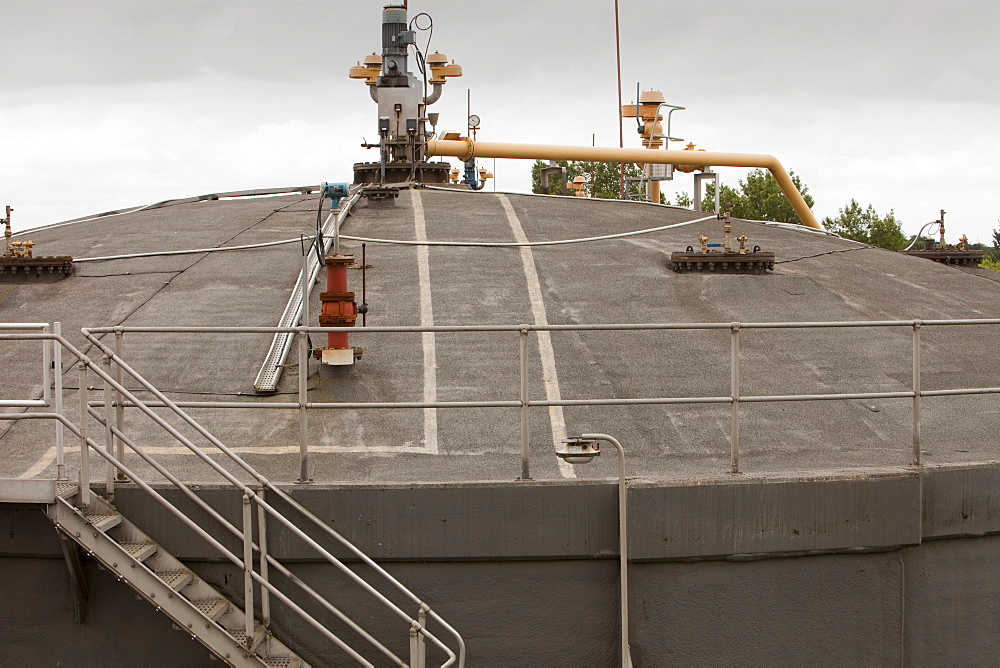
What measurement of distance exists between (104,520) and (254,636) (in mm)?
1422

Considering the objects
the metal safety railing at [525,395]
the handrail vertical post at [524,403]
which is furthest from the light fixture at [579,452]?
the handrail vertical post at [524,403]

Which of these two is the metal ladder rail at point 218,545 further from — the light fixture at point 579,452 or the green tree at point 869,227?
the green tree at point 869,227

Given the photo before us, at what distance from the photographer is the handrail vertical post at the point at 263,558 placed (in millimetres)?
8305

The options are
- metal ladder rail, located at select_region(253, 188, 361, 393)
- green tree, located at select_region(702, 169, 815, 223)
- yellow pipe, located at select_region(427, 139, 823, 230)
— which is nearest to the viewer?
metal ladder rail, located at select_region(253, 188, 361, 393)

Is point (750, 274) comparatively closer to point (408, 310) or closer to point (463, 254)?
point (463, 254)

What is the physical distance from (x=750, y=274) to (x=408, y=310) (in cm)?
501

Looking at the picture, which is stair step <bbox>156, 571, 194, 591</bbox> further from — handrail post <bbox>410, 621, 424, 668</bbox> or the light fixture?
the light fixture

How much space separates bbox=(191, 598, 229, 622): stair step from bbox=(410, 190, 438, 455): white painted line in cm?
255

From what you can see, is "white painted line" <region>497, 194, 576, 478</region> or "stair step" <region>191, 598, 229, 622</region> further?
"white painted line" <region>497, 194, 576, 478</region>

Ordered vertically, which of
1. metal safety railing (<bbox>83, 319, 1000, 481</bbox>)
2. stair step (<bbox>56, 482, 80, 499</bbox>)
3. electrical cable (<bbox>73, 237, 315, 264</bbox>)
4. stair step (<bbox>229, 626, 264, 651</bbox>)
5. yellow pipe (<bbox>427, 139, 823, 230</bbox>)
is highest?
yellow pipe (<bbox>427, 139, 823, 230</bbox>)

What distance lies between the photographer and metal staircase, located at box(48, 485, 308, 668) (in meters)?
8.01

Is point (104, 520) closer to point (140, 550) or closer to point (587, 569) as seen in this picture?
point (140, 550)

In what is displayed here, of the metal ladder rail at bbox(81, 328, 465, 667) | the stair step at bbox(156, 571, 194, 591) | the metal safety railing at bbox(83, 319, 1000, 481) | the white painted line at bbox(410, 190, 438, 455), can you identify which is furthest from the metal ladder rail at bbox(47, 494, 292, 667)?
the white painted line at bbox(410, 190, 438, 455)

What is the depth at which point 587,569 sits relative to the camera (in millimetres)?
9023
